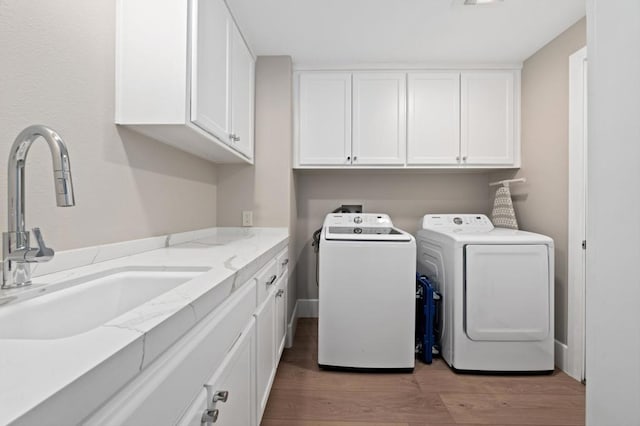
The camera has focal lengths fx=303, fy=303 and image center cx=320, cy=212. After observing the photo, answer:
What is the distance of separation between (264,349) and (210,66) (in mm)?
1382

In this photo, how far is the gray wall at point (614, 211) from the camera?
442 mm

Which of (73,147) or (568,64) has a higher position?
(568,64)

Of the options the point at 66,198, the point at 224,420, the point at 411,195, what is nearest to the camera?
the point at 66,198

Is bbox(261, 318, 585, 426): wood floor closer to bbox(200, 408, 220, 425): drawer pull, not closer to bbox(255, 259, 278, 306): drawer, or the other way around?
bbox(255, 259, 278, 306): drawer

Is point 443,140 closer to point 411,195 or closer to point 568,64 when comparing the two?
point 411,195

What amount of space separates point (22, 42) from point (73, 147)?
0.32 meters

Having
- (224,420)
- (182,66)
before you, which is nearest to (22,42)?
(182,66)

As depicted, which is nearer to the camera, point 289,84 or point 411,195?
point 289,84

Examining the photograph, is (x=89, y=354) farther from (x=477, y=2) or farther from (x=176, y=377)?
(x=477, y=2)

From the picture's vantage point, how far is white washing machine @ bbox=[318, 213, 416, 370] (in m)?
1.92

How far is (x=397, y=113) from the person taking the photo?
101 inches

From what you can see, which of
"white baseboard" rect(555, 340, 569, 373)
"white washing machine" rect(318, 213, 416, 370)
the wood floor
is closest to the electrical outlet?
"white washing machine" rect(318, 213, 416, 370)

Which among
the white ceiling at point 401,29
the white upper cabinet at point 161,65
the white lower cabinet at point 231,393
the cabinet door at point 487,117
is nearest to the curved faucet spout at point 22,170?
the white lower cabinet at point 231,393

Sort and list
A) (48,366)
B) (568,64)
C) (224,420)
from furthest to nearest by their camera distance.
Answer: (568,64), (224,420), (48,366)
